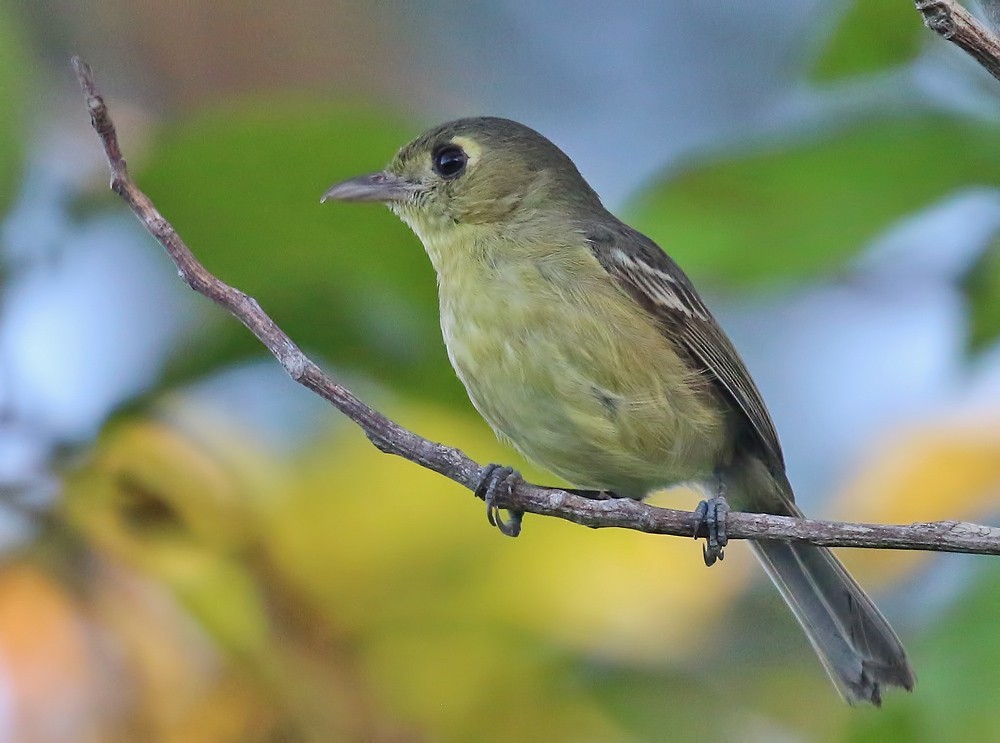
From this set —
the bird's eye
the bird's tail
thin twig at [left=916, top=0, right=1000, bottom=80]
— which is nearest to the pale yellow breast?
the bird's eye

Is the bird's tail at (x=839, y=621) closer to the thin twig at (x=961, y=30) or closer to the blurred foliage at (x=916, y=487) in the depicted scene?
the blurred foliage at (x=916, y=487)

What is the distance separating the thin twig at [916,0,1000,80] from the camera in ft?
6.68

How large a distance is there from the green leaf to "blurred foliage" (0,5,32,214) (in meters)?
0.27

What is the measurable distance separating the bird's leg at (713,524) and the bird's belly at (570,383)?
53 centimetres

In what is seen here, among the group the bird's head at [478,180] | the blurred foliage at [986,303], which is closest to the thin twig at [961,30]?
the blurred foliage at [986,303]

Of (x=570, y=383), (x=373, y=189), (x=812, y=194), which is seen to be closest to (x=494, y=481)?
(x=570, y=383)

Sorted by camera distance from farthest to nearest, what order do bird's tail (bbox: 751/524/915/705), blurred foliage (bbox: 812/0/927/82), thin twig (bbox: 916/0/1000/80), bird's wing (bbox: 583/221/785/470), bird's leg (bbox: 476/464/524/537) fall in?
bird's wing (bbox: 583/221/785/470) < bird's tail (bbox: 751/524/915/705) < bird's leg (bbox: 476/464/524/537) < blurred foliage (bbox: 812/0/927/82) < thin twig (bbox: 916/0/1000/80)

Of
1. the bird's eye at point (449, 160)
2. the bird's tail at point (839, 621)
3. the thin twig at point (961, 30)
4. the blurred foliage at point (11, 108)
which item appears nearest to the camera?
the thin twig at point (961, 30)

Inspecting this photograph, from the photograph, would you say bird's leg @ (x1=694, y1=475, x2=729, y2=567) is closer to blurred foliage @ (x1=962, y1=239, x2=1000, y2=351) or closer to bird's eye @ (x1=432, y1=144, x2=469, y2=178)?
blurred foliage @ (x1=962, y1=239, x2=1000, y2=351)

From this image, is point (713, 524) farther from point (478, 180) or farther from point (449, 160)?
point (449, 160)

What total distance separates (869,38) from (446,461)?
4.50 feet

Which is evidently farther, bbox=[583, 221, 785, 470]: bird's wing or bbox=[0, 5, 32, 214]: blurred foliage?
bbox=[583, 221, 785, 470]: bird's wing

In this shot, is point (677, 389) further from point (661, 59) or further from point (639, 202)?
point (661, 59)

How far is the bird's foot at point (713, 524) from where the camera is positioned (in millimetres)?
2881
